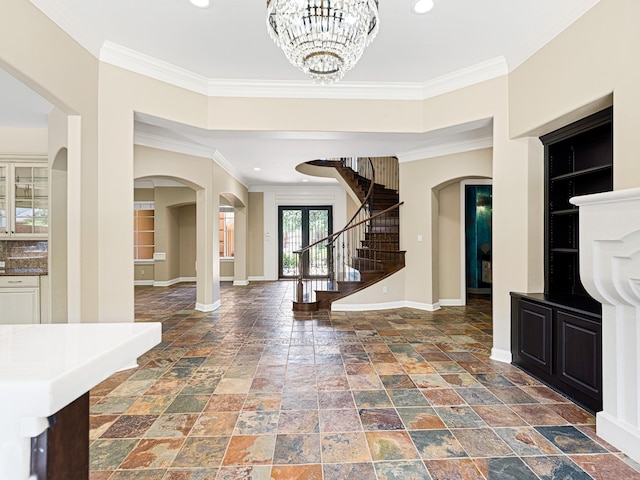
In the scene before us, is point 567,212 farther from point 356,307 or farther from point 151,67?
point 151,67

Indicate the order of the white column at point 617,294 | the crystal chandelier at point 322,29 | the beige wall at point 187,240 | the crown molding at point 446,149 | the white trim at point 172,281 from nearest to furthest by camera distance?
the crystal chandelier at point 322,29 → the white column at point 617,294 → the crown molding at point 446,149 → the white trim at point 172,281 → the beige wall at point 187,240

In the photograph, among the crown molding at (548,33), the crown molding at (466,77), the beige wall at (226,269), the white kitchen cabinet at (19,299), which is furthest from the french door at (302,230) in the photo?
the crown molding at (548,33)

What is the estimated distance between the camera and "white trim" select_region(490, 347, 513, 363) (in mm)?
3613

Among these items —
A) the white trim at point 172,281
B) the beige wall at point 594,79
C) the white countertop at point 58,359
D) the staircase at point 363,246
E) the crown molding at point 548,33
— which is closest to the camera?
the white countertop at point 58,359

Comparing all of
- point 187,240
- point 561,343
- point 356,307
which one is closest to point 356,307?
point 356,307

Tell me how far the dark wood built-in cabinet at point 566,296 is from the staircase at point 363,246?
2.93m

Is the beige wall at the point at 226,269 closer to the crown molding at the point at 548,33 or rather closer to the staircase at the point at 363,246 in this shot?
the staircase at the point at 363,246

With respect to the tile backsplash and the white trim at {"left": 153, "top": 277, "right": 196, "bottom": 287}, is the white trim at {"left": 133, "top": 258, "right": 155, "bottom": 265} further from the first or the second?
the tile backsplash

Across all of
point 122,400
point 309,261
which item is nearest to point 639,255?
point 122,400

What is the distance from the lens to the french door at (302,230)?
1044 cm

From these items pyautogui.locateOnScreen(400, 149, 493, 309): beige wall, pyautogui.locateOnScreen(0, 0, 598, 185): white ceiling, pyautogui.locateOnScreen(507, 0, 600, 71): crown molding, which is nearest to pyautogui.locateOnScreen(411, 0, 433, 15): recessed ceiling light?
pyautogui.locateOnScreen(0, 0, 598, 185): white ceiling

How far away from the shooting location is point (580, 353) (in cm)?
269

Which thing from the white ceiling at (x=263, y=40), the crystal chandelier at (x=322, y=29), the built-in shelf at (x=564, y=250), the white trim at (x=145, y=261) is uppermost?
the white ceiling at (x=263, y=40)

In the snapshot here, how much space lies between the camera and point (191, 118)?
4000mm
